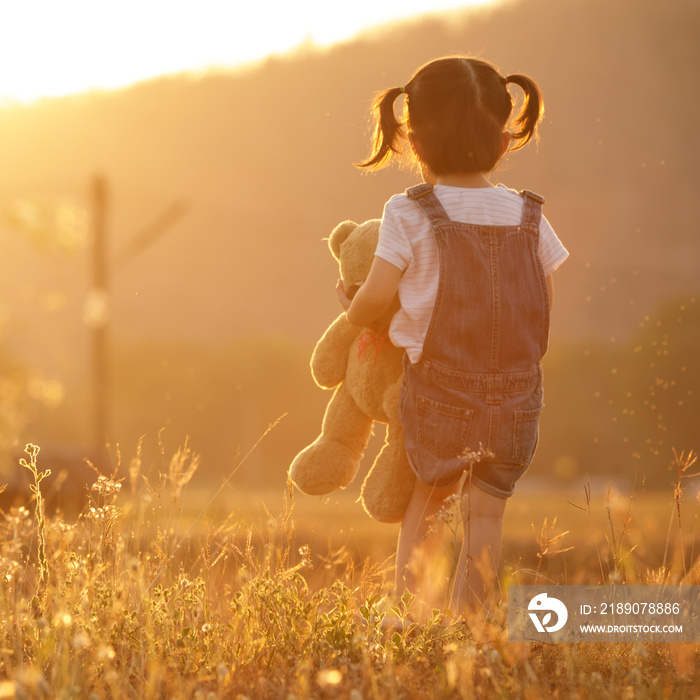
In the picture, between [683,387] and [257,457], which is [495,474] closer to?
[683,387]

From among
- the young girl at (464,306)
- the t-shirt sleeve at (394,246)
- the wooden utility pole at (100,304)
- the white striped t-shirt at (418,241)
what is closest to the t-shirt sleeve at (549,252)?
the young girl at (464,306)

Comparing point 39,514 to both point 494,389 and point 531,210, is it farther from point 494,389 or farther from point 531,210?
point 531,210

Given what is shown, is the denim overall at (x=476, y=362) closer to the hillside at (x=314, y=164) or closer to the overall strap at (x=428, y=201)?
the overall strap at (x=428, y=201)

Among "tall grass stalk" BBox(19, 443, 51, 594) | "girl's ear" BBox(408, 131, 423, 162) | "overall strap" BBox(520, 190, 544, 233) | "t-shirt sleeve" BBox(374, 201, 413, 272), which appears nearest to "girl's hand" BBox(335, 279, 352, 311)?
"t-shirt sleeve" BBox(374, 201, 413, 272)

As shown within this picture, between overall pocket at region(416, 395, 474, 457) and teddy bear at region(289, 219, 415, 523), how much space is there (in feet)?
0.71

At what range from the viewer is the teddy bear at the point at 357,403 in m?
2.98

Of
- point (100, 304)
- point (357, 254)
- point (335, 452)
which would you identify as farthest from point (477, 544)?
point (100, 304)

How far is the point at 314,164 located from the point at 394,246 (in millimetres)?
97412

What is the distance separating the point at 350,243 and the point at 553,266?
30.4 inches

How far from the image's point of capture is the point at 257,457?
47375mm

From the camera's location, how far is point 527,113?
3018mm

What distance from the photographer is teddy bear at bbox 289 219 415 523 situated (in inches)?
117

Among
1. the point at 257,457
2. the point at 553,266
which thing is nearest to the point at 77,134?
the point at 257,457

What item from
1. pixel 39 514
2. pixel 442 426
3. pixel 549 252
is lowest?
pixel 39 514
